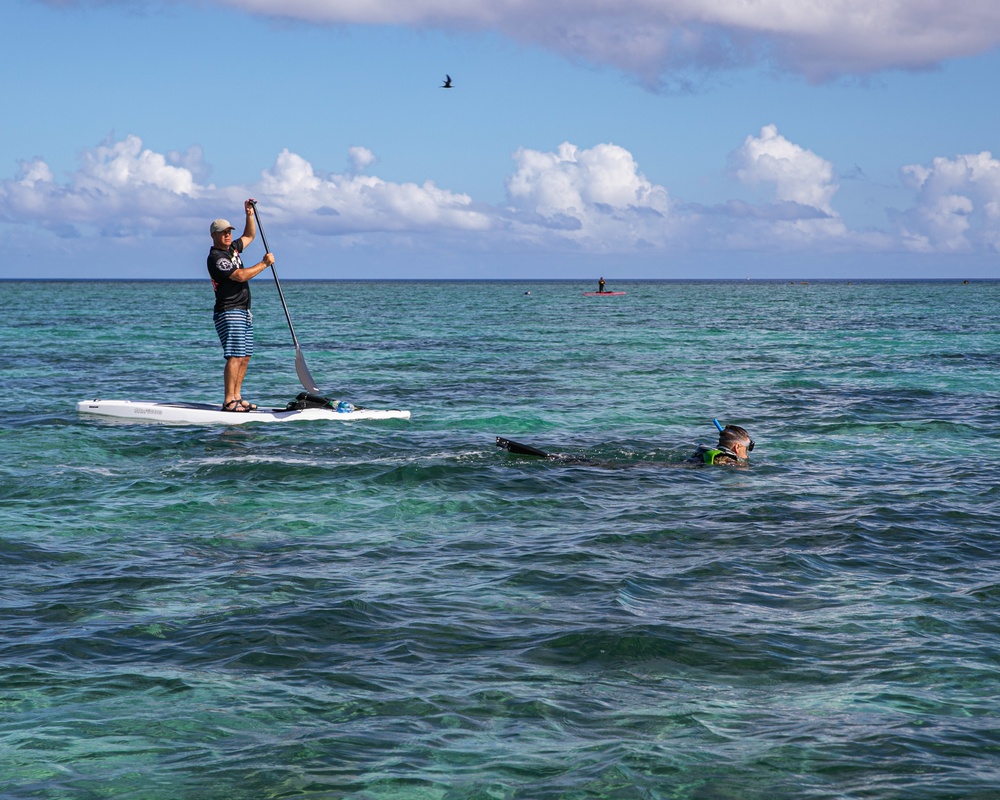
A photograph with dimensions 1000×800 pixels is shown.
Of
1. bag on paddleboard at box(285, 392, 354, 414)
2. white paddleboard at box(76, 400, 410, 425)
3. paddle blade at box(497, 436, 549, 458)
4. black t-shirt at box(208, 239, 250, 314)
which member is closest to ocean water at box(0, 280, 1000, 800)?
paddle blade at box(497, 436, 549, 458)

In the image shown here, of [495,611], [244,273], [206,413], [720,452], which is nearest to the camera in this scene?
[495,611]

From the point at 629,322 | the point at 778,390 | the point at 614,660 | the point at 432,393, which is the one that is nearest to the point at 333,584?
the point at 614,660

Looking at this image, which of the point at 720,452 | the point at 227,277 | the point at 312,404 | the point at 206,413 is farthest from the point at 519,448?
the point at 206,413

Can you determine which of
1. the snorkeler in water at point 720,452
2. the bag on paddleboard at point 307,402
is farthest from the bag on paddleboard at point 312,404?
the snorkeler in water at point 720,452

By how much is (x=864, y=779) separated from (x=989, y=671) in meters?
2.06

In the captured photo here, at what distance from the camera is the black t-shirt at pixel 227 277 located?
655 inches

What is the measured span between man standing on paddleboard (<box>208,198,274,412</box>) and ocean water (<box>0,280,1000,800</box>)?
1.55 m

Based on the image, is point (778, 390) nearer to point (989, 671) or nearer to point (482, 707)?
point (989, 671)

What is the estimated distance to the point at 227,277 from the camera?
54.9 feet

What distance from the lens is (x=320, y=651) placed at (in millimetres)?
7277

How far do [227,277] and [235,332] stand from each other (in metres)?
0.89

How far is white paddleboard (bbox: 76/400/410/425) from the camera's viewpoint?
58.9ft

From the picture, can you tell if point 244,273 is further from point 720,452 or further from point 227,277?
point 720,452

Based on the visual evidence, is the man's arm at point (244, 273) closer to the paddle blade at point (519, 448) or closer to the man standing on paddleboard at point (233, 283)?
the man standing on paddleboard at point (233, 283)
